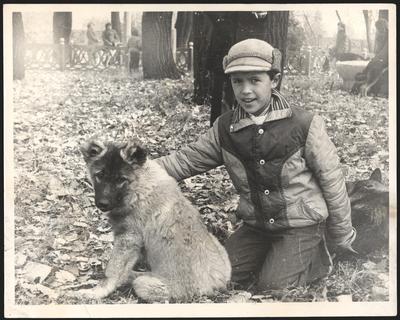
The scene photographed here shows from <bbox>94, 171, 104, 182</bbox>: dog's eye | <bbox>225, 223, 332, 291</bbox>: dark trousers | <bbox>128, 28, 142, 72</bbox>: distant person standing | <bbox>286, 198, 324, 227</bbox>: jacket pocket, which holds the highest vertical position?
<bbox>128, 28, 142, 72</bbox>: distant person standing

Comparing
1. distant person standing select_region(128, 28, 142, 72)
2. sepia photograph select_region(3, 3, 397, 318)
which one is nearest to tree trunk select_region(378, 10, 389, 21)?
sepia photograph select_region(3, 3, 397, 318)

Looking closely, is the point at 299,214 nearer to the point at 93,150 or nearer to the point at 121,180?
the point at 121,180

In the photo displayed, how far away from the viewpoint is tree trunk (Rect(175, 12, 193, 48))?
5098 millimetres

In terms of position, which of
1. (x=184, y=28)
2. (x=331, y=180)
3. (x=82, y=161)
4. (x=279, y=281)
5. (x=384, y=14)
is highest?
(x=384, y=14)

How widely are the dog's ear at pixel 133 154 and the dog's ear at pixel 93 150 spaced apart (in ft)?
0.68

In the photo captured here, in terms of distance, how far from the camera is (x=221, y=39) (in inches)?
197

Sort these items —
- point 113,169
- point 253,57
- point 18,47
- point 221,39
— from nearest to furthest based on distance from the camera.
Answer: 1. point 113,169
2. point 253,57
3. point 221,39
4. point 18,47

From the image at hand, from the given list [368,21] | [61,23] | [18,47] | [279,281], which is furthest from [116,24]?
[279,281]

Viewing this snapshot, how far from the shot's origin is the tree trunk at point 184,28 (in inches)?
201

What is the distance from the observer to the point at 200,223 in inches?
189

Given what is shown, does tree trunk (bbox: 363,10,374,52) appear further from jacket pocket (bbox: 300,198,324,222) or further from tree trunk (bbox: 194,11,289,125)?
jacket pocket (bbox: 300,198,324,222)

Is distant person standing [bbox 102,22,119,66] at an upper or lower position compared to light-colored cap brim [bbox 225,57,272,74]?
upper

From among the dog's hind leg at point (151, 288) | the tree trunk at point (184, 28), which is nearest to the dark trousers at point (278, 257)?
the dog's hind leg at point (151, 288)

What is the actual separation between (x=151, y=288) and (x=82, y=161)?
1.43 metres
